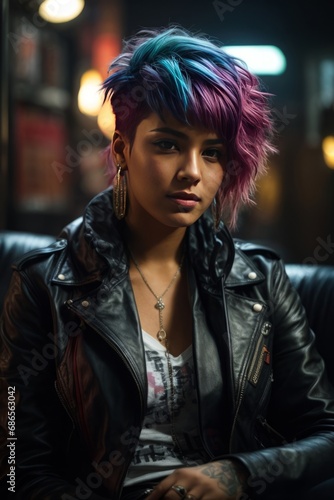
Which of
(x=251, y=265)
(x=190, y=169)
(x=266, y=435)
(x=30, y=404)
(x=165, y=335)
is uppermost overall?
(x=190, y=169)

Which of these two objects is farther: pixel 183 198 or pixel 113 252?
pixel 113 252

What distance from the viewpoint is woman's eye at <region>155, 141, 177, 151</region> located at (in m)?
1.50

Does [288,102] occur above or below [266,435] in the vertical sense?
above

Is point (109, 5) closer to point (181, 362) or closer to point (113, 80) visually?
point (113, 80)

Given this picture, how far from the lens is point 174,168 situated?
1484mm

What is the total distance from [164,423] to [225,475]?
0.22 metres

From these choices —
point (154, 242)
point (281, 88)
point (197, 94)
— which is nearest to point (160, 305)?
point (154, 242)

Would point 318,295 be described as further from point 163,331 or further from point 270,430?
point 163,331

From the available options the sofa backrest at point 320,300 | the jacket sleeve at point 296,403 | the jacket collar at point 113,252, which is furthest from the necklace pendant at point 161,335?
the sofa backrest at point 320,300

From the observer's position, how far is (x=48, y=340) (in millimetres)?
1540

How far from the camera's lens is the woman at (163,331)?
1458 millimetres

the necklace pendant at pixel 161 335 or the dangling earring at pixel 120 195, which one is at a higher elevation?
the dangling earring at pixel 120 195

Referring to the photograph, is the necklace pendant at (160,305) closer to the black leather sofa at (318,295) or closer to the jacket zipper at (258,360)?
the jacket zipper at (258,360)

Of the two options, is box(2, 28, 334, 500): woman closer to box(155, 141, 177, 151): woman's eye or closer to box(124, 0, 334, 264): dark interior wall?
box(155, 141, 177, 151): woman's eye
